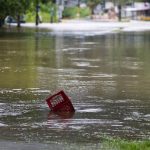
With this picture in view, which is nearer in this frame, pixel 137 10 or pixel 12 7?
pixel 12 7

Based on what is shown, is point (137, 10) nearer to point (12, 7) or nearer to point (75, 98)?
point (12, 7)

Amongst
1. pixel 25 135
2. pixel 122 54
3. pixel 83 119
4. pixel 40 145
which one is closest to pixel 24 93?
pixel 83 119

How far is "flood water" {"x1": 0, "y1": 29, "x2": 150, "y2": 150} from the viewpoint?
29.9ft

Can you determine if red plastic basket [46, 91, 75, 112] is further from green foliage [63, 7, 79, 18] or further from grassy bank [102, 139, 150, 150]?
green foliage [63, 7, 79, 18]

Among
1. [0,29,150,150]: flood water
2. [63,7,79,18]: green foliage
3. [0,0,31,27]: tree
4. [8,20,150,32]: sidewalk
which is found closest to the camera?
[0,29,150,150]: flood water

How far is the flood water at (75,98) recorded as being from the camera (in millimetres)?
9125

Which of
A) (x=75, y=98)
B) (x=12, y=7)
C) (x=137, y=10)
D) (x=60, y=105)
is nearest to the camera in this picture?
(x=60, y=105)

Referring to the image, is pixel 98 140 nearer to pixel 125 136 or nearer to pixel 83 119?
pixel 125 136

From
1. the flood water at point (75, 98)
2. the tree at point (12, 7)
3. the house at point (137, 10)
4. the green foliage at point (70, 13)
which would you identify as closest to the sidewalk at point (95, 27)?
the tree at point (12, 7)

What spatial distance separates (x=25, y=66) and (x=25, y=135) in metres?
11.4

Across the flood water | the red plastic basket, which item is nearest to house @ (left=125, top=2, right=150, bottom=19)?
the flood water

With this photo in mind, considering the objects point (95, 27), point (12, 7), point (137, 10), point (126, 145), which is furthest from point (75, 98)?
point (137, 10)

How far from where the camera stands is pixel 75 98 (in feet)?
43.0

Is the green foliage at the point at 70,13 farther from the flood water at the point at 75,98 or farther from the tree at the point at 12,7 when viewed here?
the flood water at the point at 75,98
